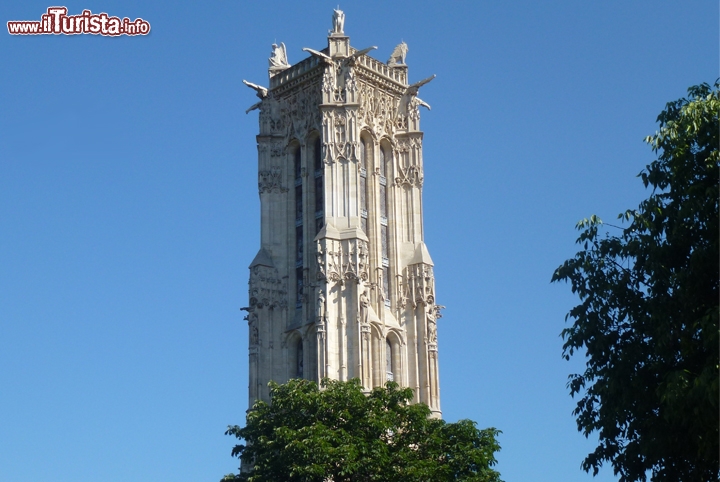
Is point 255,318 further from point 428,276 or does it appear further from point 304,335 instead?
point 428,276

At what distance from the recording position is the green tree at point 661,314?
2702 cm

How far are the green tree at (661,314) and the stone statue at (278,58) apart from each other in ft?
119

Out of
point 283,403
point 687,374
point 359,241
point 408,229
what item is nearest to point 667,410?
point 687,374

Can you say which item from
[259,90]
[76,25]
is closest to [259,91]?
[259,90]

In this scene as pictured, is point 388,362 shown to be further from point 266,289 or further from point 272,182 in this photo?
point 272,182

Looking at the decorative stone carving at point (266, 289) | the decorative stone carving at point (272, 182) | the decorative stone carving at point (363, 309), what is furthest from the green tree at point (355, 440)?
the decorative stone carving at point (272, 182)

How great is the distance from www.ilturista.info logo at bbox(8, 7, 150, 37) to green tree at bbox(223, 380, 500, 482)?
1317 centimetres

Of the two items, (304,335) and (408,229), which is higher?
(408,229)

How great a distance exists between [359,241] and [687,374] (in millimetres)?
31591

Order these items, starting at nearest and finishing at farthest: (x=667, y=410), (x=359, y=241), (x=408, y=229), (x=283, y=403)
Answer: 1. (x=667, y=410)
2. (x=283, y=403)
3. (x=359, y=241)
4. (x=408, y=229)

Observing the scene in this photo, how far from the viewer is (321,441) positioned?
40.5 meters

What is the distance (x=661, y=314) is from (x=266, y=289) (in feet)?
111

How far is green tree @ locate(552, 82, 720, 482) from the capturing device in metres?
27.0

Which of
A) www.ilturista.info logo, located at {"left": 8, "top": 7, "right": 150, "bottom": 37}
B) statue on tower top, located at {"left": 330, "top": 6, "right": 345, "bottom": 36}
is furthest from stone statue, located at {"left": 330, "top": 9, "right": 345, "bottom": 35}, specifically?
www.ilturista.info logo, located at {"left": 8, "top": 7, "right": 150, "bottom": 37}
